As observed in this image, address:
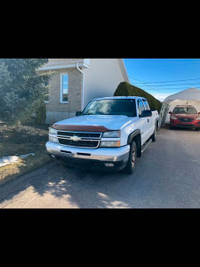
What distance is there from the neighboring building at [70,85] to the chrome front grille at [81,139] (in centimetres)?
680

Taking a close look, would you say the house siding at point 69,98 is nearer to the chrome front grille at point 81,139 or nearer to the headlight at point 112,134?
the chrome front grille at point 81,139

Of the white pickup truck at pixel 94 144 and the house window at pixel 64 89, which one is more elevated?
the house window at pixel 64 89

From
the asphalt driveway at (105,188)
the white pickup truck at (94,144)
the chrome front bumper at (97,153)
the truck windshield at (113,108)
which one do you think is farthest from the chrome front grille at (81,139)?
the truck windshield at (113,108)

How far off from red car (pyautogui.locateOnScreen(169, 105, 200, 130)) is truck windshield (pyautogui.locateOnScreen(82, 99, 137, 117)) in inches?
324

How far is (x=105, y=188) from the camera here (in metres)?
3.25

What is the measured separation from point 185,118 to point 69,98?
325 inches

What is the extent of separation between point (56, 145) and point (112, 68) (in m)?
12.9

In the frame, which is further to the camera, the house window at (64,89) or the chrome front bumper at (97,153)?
the house window at (64,89)

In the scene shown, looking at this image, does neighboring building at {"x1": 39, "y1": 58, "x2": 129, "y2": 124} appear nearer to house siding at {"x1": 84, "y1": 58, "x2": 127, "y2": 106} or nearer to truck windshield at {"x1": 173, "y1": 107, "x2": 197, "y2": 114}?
house siding at {"x1": 84, "y1": 58, "x2": 127, "y2": 106}

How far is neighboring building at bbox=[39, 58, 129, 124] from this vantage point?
9.86 meters

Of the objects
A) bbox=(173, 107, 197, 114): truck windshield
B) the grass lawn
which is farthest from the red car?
the grass lawn

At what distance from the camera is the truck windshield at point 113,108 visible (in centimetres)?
457
